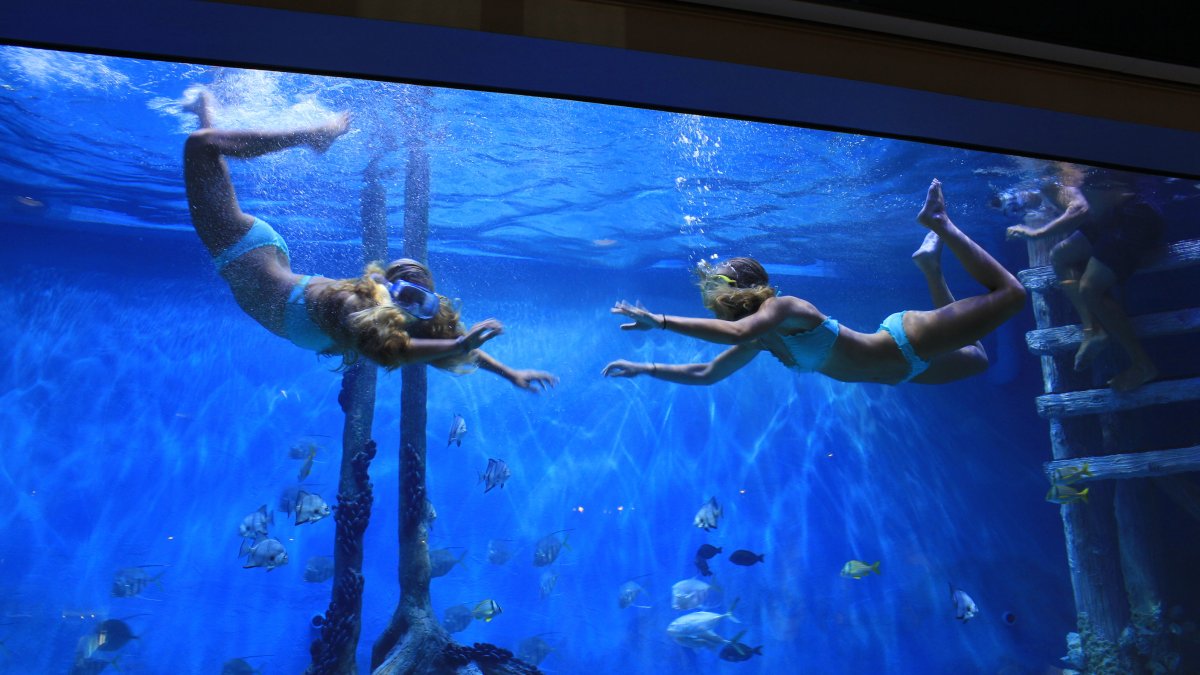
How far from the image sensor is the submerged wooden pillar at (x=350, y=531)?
783 centimetres

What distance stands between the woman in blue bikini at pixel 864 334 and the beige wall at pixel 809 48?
1489 millimetres

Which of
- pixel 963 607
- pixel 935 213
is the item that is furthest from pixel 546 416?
pixel 935 213

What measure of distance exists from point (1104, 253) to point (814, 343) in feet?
32.8

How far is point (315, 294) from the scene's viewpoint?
190 inches

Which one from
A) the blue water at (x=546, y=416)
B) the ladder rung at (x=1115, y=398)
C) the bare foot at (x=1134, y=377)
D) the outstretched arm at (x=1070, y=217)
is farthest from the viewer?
the blue water at (x=546, y=416)

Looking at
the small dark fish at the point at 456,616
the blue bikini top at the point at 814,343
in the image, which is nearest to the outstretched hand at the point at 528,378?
the blue bikini top at the point at 814,343

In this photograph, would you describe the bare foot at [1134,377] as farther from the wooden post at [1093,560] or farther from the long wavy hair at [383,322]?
the long wavy hair at [383,322]

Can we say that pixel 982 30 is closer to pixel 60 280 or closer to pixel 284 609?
pixel 284 609

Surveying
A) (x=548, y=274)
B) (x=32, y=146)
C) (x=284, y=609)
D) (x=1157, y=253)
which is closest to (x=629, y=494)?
(x=548, y=274)

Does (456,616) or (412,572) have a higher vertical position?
(456,616)

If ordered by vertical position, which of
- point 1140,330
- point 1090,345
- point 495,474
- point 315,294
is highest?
point 1140,330

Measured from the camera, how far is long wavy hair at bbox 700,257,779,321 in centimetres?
454

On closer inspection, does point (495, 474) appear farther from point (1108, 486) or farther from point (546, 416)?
point (546, 416)

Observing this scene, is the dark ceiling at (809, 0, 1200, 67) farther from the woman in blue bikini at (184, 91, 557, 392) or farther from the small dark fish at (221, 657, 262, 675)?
the small dark fish at (221, 657, 262, 675)
